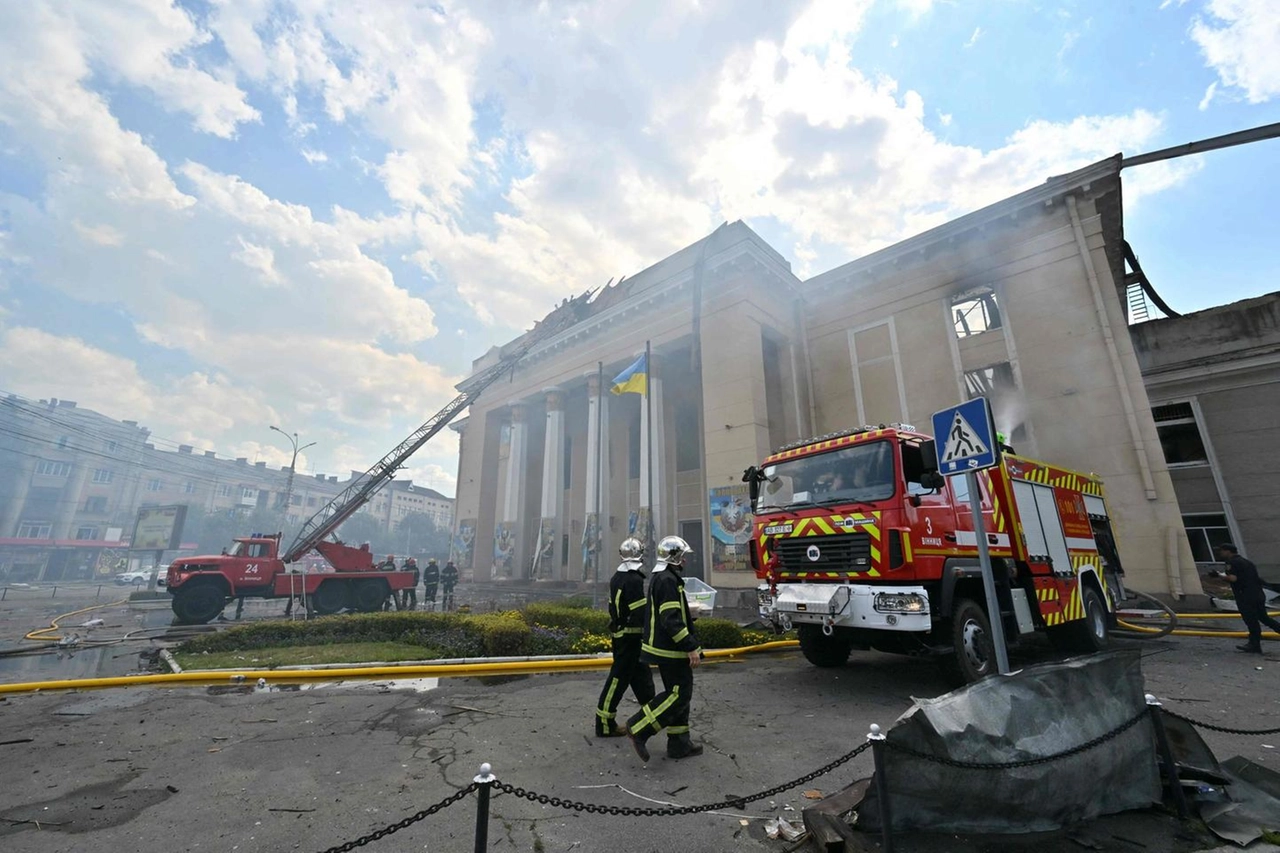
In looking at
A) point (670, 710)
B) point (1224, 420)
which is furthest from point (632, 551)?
point (1224, 420)

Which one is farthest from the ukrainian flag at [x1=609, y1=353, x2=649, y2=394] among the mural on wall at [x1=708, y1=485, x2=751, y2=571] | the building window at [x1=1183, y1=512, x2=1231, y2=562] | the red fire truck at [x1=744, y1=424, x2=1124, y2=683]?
the building window at [x1=1183, y1=512, x2=1231, y2=562]

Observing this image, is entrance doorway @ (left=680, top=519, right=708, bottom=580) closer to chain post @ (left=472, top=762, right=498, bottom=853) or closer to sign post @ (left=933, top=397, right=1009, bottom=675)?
sign post @ (left=933, top=397, right=1009, bottom=675)

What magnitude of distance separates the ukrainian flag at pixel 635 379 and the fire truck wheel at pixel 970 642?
1454 cm

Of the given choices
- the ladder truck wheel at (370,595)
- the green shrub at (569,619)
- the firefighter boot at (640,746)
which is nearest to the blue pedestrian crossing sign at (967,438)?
the firefighter boot at (640,746)

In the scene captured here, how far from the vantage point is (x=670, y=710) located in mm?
4078

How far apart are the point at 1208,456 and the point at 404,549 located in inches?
3888

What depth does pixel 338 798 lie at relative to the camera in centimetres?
337

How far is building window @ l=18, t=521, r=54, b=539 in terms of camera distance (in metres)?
45.6

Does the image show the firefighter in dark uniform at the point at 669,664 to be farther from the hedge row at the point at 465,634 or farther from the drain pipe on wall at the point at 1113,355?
the drain pipe on wall at the point at 1113,355

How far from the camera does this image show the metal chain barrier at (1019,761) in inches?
99.0

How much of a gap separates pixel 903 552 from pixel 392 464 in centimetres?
2093

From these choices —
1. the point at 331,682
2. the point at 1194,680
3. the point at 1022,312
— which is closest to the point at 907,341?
the point at 1022,312

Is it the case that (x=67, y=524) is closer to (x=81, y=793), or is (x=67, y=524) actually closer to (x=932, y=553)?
(x=81, y=793)

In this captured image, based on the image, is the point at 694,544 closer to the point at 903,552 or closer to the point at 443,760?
the point at 903,552
